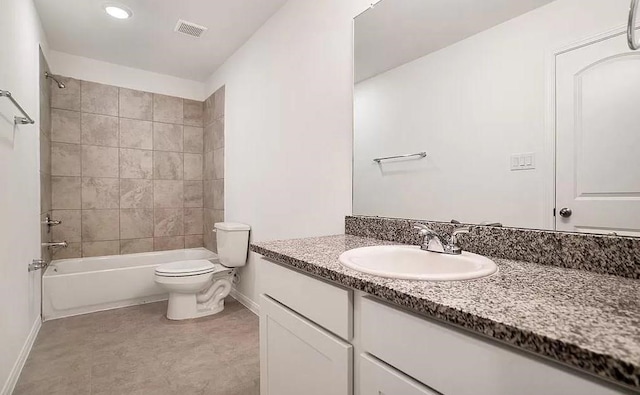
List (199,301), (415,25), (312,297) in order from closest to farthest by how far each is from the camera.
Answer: (312,297) → (415,25) → (199,301)

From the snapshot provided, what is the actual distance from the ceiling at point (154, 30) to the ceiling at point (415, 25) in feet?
3.39

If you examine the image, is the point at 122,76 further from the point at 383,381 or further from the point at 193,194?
the point at 383,381

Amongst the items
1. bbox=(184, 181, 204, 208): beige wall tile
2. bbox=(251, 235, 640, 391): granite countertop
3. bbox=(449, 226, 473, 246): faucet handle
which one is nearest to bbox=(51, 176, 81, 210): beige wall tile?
bbox=(184, 181, 204, 208): beige wall tile

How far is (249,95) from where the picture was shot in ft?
9.09

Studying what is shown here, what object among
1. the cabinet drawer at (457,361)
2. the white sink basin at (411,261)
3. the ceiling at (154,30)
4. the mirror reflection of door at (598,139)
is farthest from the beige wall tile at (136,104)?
the mirror reflection of door at (598,139)

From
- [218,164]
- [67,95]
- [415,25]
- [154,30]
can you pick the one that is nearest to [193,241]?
[218,164]

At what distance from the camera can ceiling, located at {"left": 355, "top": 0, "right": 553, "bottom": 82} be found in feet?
3.79

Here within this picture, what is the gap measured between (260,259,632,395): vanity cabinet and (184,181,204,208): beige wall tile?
110 inches

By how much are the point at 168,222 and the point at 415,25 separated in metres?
3.27

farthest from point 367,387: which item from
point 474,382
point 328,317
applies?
point 474,382

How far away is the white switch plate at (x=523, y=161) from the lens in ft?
3.32

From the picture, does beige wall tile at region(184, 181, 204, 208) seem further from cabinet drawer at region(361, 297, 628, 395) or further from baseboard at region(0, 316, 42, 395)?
cabinet drawer at region(361, 297, 628, 395)

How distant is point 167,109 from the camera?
141 inches

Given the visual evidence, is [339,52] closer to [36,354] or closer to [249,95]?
[249,95]
